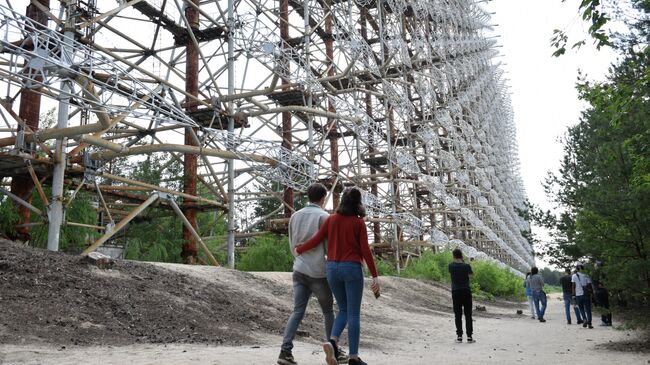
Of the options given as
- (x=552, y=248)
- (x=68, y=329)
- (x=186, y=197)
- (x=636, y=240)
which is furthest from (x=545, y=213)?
(x=68, y=329)

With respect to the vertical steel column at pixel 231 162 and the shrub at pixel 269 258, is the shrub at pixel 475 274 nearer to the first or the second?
the shrub at pixel 269 258

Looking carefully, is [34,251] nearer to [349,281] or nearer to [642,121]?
[349,281]

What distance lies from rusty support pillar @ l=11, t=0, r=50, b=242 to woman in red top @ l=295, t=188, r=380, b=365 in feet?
27.6

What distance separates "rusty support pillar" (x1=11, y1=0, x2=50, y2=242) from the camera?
1219 centimetres

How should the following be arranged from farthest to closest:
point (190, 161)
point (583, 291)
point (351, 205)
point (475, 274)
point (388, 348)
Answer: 1. point (475, 274)
2. point (190, 161)
3. point (583, 291)
4. point (388, 348)
5. point (351, 205)

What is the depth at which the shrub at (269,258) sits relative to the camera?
1895 cm

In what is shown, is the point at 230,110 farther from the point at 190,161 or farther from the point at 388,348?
the point at 388,348

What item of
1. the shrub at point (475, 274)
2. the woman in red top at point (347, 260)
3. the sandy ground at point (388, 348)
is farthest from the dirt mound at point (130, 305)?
the shrub at point (475, 274)

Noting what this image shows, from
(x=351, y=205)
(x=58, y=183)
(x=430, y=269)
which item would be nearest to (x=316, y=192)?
(x=351, y=205)

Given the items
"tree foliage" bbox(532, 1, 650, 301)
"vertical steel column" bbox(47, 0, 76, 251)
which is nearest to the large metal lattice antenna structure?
"vertical steel column" bbox(47, 0, 76, 251)

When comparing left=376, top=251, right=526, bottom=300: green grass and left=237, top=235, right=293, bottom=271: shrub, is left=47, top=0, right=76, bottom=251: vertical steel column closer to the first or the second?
left=237, top=235, right=293, bottom=271: shrub

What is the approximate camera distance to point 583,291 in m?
13.2

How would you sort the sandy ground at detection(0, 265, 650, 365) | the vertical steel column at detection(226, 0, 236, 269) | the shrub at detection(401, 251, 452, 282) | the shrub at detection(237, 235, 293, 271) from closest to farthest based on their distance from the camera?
the sandy ground at detection(0, 265, 650, 365) → the vertical steel column at detection(226, 0, 236, 269) → the shrub at detection(237, 235, 293, 271) → the shrub at detection(401, 251, 452, 282)

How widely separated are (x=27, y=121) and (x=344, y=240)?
11.0m
